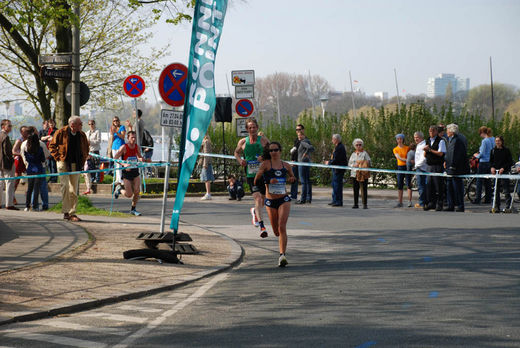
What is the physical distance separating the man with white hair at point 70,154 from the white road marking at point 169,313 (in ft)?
20.3

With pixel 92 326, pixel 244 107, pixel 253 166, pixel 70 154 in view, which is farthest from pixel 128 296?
pixel 244 107

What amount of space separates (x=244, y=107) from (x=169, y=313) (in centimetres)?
1378

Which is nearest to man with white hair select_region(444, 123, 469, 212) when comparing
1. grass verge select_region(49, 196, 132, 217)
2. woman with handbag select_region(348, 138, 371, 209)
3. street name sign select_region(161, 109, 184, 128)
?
woman with handbag select_region(348, 138, 371, 209)

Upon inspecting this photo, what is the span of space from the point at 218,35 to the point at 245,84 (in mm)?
9689

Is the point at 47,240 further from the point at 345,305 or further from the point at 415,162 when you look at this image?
the point at 415,162

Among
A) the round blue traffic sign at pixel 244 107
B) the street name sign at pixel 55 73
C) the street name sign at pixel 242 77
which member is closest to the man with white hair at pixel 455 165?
the round blue traffic sign at pixel 244 107

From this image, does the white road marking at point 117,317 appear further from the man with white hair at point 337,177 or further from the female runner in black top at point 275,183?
the man with white hair at point 337,177

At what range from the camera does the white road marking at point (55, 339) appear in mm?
6379

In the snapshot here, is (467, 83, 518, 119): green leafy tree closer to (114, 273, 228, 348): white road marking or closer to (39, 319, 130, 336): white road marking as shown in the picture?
(114, 273, 228, 348): white road marking

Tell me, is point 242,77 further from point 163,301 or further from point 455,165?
point 163,301

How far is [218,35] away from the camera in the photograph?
37.5 feet

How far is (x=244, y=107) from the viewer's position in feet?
69.6

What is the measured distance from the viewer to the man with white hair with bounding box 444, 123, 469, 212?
63.2 ft

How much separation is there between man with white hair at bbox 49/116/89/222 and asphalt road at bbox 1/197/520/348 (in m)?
3.79
